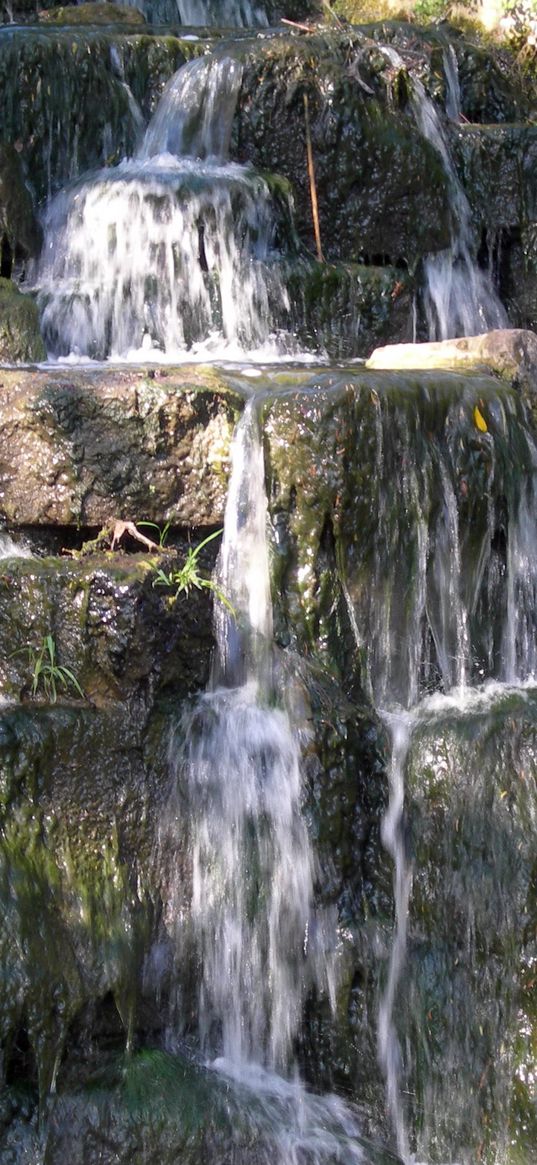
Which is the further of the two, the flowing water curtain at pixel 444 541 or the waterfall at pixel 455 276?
the waterfall at pixel 455 276

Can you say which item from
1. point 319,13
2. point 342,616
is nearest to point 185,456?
point 342,616

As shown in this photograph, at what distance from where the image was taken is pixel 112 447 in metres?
4.23

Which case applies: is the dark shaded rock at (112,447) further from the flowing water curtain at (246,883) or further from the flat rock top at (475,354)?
the flat rock top at (475,354)

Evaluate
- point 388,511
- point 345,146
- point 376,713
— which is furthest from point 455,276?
Answer: point 376,713

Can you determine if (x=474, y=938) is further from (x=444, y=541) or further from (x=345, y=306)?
(x=345, y=306)

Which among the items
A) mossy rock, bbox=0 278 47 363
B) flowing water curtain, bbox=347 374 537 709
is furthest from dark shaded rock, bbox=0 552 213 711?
mossy rock, bbox=0 278 47 363

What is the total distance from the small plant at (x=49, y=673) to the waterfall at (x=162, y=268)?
227 cm

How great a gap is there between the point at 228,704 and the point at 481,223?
13.3 ft

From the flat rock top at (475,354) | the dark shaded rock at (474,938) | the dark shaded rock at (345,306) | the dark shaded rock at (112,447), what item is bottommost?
the dark shaded rock at (474,938)

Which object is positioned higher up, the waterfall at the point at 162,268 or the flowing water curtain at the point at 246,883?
the waterfall at the point at 162,268

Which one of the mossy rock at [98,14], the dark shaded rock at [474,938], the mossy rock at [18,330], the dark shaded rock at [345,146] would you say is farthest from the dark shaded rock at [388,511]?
the mossy rock at [98,14]

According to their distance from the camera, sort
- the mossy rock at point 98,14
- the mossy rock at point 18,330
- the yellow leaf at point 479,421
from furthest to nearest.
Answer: the mossy rock at point 98,14 → the mossy rock at point 18,330 → the yellow leaf at point 479,421

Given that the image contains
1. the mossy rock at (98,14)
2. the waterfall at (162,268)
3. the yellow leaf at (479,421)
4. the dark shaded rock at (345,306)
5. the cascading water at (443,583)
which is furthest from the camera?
the mossy rock at (98,14)

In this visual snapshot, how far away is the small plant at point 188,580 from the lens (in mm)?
3885
